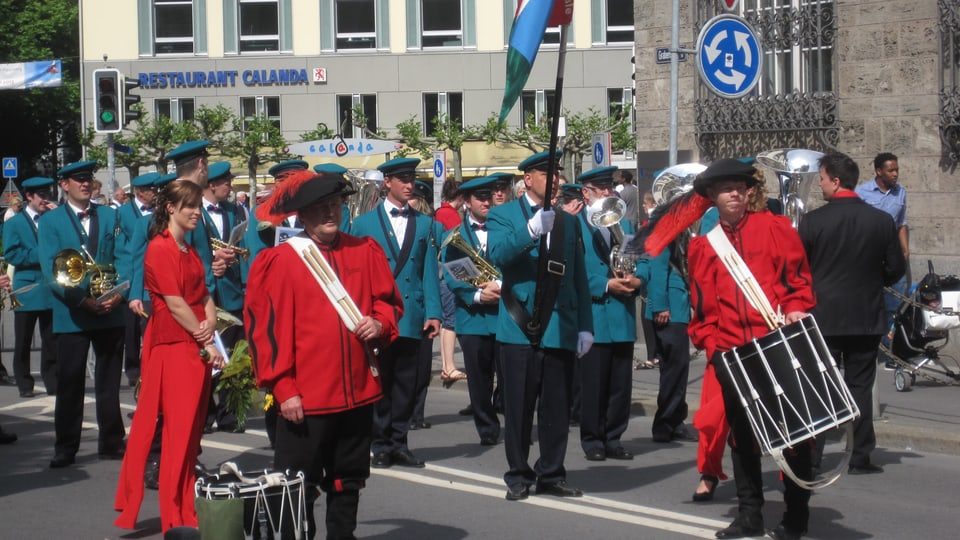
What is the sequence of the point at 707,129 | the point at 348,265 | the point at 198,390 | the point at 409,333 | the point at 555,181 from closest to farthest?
1. the point at 348,265
2. the point at 198,390
3. the point at 555,181
4. the point at 409,333
5. the point at 707,129

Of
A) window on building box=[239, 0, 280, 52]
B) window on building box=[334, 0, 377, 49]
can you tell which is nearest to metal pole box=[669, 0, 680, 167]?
window on building box=[334, 0, 377, 49]

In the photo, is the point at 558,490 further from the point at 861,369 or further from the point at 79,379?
the point at 79,379

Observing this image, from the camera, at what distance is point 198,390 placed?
744 centimetres

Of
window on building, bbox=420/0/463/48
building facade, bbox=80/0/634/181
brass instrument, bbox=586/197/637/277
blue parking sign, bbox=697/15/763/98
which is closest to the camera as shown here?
brass instrument, bbox=586/197/637/277

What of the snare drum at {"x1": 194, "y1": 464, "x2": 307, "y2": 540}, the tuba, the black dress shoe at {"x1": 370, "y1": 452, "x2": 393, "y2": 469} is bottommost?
the black dress shoe at {"x1": 370, "y1": 452, "x2": 393, "y2": 469}

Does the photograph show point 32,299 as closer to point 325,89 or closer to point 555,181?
point 555,181

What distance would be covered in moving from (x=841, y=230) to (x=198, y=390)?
13.3 feet

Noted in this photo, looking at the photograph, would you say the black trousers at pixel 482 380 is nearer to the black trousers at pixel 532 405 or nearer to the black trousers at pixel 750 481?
the black trousers at pixel 532 405

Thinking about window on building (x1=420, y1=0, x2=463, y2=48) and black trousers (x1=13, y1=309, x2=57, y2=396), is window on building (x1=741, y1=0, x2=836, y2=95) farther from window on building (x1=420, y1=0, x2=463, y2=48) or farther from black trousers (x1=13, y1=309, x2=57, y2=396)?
window on building (x1=420, y1=0, x2=463, y2=48)

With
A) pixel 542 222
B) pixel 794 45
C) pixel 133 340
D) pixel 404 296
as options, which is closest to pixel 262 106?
pixel 794 45

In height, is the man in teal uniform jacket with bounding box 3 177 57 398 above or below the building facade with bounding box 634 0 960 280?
below

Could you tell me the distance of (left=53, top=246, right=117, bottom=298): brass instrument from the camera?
929cm

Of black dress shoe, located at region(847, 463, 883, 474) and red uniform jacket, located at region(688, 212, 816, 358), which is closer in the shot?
red uniform jacket, located at region(688, 212, 816, 358)

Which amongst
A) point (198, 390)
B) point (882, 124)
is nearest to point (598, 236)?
point (198, 390)
